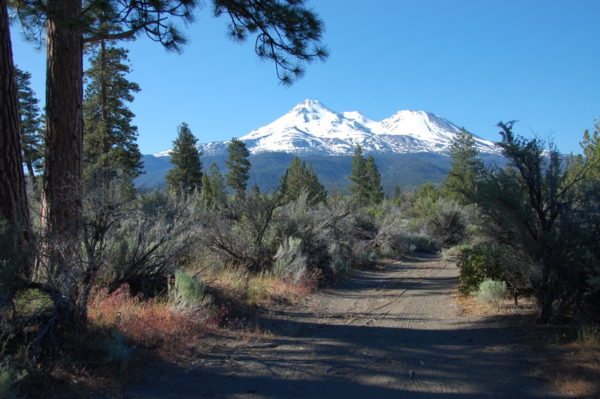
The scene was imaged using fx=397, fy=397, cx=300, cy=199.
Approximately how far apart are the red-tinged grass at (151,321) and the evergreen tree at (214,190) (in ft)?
14.9

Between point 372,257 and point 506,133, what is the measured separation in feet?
28.9

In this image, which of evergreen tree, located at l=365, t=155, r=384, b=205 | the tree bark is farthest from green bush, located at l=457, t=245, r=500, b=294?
evergreen tree, located at l=365, t=155, r=384, b=205

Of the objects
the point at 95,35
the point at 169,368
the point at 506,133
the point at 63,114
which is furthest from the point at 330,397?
the point at 95,35

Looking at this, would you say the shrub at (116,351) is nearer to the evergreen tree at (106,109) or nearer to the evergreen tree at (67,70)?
the evergreen tree at (67,70)

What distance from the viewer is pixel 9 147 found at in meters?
4.91

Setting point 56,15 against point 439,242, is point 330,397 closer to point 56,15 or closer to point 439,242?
point 56,15

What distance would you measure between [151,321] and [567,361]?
4658 millimetres

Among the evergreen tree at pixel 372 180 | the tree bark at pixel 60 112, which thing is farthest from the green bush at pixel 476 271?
the evergreen tree at pixel 372 180

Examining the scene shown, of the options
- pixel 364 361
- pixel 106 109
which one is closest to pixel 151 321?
pixel 364 361

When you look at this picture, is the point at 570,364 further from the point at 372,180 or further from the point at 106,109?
the point at 372,180

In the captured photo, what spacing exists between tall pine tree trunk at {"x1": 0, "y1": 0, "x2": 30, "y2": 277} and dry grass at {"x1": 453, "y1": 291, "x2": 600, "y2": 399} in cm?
585

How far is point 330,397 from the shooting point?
3529mm

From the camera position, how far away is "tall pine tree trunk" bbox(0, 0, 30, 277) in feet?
15.8

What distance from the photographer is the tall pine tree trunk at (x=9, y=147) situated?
4816 mm
